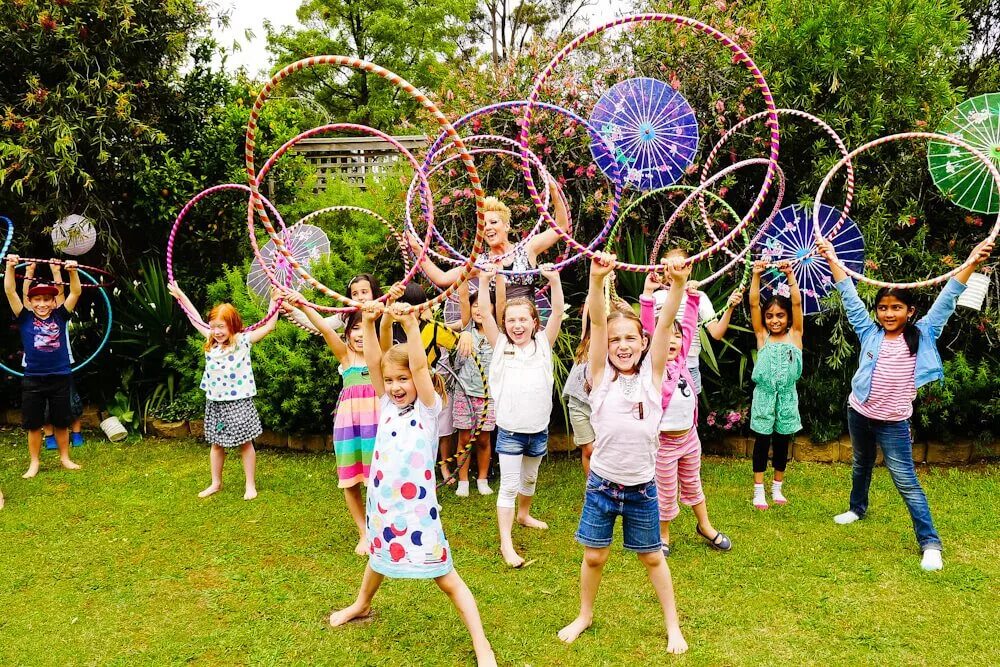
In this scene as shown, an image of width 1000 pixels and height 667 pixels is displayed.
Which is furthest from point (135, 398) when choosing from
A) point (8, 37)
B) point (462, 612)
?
point (462, 612)

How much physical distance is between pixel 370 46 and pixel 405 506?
917 inches

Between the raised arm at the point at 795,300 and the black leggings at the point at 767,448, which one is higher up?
the raised arm at the point at 795,300

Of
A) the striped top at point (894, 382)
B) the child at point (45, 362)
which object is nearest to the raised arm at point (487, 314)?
the striped top at point (894, 382)

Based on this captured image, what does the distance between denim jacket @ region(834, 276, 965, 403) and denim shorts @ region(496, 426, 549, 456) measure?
2110mm

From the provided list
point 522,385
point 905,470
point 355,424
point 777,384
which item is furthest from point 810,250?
point 355,424

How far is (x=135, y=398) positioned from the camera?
845cm

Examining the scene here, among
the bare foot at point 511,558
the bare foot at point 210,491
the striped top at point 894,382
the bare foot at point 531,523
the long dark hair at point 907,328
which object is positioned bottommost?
the bare foot at point 210,491

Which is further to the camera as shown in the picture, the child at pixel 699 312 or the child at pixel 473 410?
the child at pixel 473 410

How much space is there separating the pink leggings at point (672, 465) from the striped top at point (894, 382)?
4.05 ft

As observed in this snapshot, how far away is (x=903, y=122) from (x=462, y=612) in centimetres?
643

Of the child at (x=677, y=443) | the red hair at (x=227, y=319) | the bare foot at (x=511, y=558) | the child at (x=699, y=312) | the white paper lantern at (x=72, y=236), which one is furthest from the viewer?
the white paper lantern at (x=72, y=236)

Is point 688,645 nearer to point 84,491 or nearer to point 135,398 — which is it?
point 84,491

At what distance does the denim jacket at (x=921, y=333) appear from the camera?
457 cm

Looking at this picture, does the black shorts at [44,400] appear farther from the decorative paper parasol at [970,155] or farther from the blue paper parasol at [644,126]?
the decorative paper parasol at [970,155]
